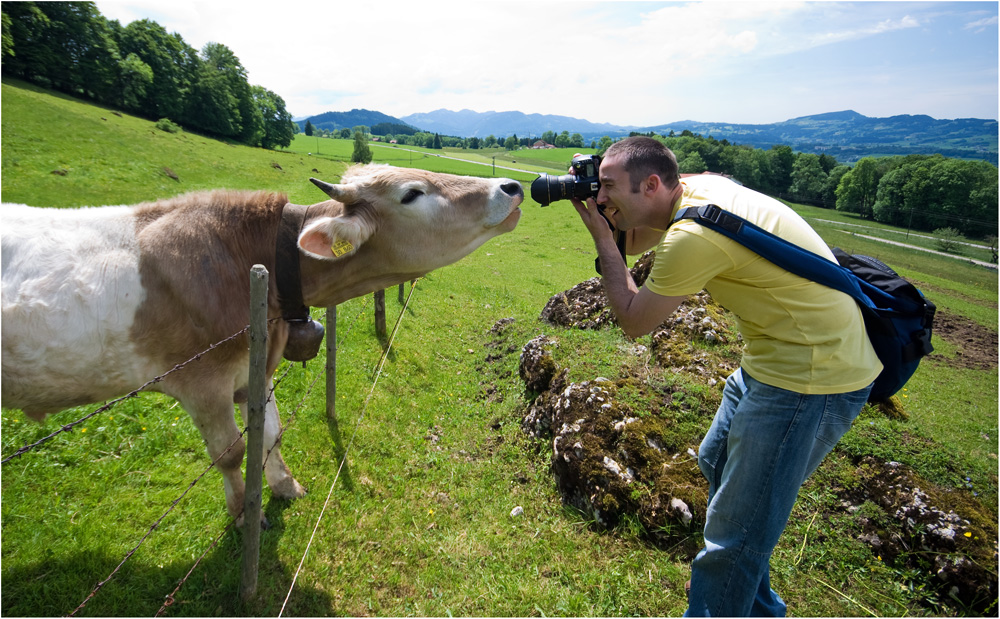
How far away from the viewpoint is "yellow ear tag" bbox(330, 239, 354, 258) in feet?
9.75

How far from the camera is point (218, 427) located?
316 centimetres

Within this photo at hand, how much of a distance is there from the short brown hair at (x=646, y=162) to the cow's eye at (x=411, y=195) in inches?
57.7

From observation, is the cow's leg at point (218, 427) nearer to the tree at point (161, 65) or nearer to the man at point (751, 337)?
the man at point (751, 337)

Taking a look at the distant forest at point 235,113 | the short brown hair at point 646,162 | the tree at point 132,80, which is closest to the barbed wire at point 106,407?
the short brown hair at point 646,162

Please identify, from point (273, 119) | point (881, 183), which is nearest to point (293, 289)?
point (881, 183)

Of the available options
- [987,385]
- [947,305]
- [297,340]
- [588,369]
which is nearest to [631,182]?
[297,340]

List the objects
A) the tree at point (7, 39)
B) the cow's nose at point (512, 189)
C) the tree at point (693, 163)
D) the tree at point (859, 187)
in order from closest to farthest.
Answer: the cow's nose at point (512, 189)
the tree at point (7, 39)
the tree at point (693, 163)
the tree at point (859, 187)

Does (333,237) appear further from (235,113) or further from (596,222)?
(235,113)

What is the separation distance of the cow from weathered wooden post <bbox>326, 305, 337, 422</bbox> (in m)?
1.56

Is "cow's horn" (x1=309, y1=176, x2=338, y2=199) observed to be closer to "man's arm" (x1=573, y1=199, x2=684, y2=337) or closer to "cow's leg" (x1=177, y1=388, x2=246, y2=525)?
"cow's leg" (x1=177, y1=388, x2=246, y2=525)

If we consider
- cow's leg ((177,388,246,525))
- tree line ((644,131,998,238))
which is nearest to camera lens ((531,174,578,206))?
cow's leg ((177,388,246,525))

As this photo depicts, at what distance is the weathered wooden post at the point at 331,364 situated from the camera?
5203 mm

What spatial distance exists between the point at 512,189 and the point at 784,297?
1.93 meters

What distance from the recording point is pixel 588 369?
18.2 feet
